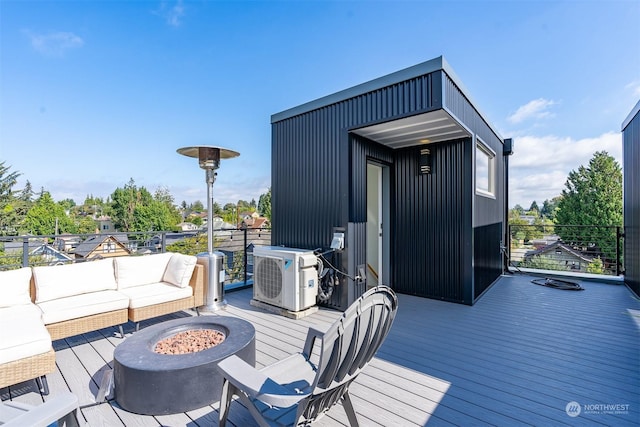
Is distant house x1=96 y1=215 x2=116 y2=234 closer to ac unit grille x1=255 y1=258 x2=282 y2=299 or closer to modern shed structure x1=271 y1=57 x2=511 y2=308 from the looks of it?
ac unit grille x1=255 y1=258 x2=282 y2=299

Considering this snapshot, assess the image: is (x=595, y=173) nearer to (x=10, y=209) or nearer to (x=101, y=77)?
(x=101, y=77)

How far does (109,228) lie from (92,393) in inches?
1703

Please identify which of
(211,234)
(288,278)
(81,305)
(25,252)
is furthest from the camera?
(211,234)

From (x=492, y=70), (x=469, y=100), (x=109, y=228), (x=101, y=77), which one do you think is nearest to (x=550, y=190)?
(x=492, y=70)

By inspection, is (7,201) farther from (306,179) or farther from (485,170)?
(485,170)

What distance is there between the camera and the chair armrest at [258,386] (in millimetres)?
1279

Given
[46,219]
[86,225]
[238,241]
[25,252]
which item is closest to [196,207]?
[86,225]

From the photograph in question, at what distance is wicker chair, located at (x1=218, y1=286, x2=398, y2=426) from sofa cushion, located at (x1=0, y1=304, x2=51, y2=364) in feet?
4.92

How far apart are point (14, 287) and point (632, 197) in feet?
28.0

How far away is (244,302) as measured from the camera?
4.30 metres

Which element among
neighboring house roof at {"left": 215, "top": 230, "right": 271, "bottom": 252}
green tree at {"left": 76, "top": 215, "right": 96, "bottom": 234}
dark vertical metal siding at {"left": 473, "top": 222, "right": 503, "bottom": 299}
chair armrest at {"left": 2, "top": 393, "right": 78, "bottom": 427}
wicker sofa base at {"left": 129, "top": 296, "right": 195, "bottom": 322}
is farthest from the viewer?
green tree at {"left": 76, "top": 215, "right": 96, "bottom": 234}

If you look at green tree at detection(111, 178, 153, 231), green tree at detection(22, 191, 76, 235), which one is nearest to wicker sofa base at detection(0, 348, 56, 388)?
green tree at detection(22, 191, 76, 235)

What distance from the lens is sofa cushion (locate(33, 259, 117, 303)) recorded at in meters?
2.75

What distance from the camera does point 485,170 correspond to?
541 centimetres
